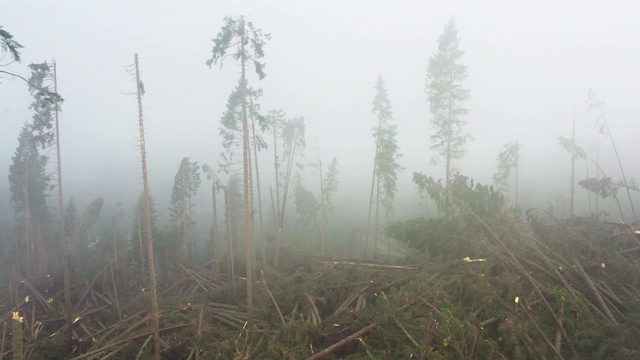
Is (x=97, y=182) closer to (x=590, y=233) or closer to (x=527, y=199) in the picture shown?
(x=527, y=199)

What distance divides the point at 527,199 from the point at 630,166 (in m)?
21.3

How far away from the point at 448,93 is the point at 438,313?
778 inches

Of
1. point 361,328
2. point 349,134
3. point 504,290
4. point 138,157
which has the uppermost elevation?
point 349,134

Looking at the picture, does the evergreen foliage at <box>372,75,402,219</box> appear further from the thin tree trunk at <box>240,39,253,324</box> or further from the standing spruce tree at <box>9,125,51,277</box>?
the standing spruce tree at <box>9,125,51,277</box>

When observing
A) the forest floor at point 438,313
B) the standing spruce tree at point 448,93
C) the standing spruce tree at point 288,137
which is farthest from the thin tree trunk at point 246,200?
the standing spruce tree at point 448,93

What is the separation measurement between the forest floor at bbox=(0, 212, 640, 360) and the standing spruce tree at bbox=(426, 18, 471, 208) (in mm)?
11464

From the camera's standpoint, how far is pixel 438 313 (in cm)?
Result: 718

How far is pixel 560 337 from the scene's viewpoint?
7066 millimetres

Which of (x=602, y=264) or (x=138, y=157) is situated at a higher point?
(x=138, y=157)

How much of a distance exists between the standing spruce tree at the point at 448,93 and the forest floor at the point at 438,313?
37.6ft

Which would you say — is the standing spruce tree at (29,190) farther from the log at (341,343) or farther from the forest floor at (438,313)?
the log at (341,343)

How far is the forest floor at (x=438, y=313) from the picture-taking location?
6.76 meters

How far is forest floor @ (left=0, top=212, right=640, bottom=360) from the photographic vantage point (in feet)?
22.2

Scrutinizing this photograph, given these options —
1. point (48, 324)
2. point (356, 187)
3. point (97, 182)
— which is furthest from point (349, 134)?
point (48, 324)
